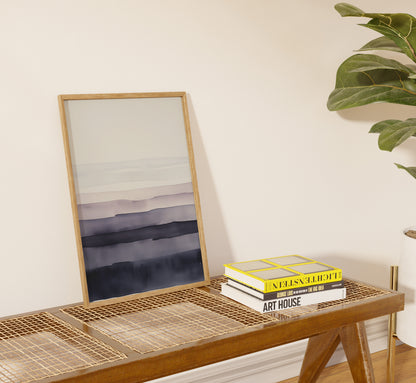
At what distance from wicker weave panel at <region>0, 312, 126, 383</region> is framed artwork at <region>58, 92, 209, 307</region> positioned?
0.17 m

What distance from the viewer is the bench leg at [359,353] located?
163 centimetres

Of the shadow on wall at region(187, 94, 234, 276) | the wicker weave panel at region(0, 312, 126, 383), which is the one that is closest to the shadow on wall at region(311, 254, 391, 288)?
the shadow on wall at region(187, 94, 234, 276)

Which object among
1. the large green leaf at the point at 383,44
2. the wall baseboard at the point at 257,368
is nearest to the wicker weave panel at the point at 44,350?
the wall baseboard at the point at 257,368

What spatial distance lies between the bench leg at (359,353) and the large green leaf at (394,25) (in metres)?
0.90

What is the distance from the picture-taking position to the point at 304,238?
2090mm

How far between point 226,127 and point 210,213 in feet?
0.96

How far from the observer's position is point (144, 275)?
160cm

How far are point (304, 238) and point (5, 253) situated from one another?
3.53ft

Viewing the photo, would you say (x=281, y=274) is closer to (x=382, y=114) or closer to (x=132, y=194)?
(x=132, y=194)

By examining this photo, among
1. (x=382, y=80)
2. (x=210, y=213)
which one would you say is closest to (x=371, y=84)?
(x=382, y=80)

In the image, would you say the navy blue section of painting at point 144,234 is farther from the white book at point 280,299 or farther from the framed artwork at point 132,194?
the white book at point 280,299

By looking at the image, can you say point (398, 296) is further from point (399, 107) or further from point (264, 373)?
point (399, 107)

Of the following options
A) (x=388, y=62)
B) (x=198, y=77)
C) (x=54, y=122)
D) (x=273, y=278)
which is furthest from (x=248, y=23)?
(x=273, y=278)

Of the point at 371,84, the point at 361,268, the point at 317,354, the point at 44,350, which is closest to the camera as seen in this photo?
the point at 44,350
